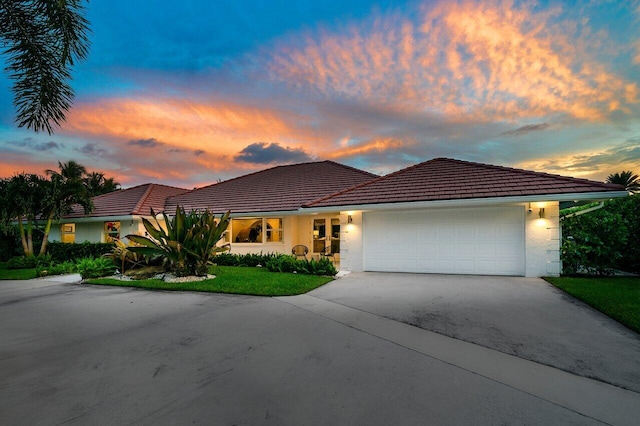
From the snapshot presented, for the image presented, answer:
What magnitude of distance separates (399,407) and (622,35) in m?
11.6

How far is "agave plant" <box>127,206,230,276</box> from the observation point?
9984mm

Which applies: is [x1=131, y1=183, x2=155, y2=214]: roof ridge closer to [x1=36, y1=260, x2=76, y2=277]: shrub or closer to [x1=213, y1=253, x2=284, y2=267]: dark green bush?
[x1=36, y1=260, x2=76, y2=277]: shrub

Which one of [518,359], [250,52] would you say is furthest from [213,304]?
[250,52]

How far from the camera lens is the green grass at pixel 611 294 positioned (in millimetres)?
5684

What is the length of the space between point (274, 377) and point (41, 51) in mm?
4752

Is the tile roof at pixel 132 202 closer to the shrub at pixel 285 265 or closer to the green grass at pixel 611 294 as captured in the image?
the shrub at pixel 285 265

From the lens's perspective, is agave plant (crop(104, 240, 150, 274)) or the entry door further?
the entry door

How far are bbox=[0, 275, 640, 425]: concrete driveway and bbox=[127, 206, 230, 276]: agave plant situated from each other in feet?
14.3

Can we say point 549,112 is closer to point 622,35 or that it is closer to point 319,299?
point 622,35

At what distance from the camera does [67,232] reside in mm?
20031

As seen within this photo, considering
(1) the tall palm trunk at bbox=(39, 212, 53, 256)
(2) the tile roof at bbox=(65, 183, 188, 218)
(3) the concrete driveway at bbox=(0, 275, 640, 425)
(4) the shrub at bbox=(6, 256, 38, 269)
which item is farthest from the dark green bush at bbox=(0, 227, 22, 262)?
(3) the concrete driveway at bbox=(0, 275, 640, 425)

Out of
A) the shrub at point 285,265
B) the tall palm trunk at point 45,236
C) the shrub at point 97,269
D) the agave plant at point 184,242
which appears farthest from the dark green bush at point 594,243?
the tall palm trunk at point 45,236

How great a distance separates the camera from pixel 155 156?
16062 millimetres

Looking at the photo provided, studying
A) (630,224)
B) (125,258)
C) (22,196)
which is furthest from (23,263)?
(630,224)
